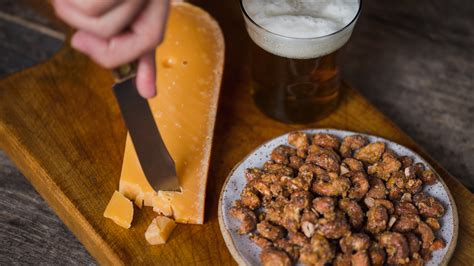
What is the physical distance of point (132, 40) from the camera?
0.98 m

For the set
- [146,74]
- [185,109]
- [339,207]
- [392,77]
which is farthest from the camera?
[392,77]

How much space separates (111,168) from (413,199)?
2.20ft

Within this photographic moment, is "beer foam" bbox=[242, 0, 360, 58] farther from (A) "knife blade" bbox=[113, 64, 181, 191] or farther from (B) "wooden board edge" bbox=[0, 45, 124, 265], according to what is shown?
(B) "wooden board edge" bbox=[0, 45, 124, 265]

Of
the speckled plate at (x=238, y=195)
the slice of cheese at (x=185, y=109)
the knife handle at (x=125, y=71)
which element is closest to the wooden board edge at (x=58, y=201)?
the slice of cheese at (x=185, y=109)

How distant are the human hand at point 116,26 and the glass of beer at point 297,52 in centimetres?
42

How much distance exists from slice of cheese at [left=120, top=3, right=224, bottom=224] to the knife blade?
0.03 meters

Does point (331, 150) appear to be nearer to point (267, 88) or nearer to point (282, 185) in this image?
point (282, 185)

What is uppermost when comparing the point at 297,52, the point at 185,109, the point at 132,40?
the point at 132,40

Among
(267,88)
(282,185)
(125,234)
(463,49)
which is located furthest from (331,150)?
(463,49)

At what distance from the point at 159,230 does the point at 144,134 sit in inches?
7.8

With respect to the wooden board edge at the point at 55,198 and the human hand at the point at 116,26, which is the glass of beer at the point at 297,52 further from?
the wooden board edge at the point at 55,198

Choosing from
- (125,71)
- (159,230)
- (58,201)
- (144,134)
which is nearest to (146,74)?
(125,71)

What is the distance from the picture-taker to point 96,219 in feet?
4.45

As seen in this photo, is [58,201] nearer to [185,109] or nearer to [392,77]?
[185,109]
